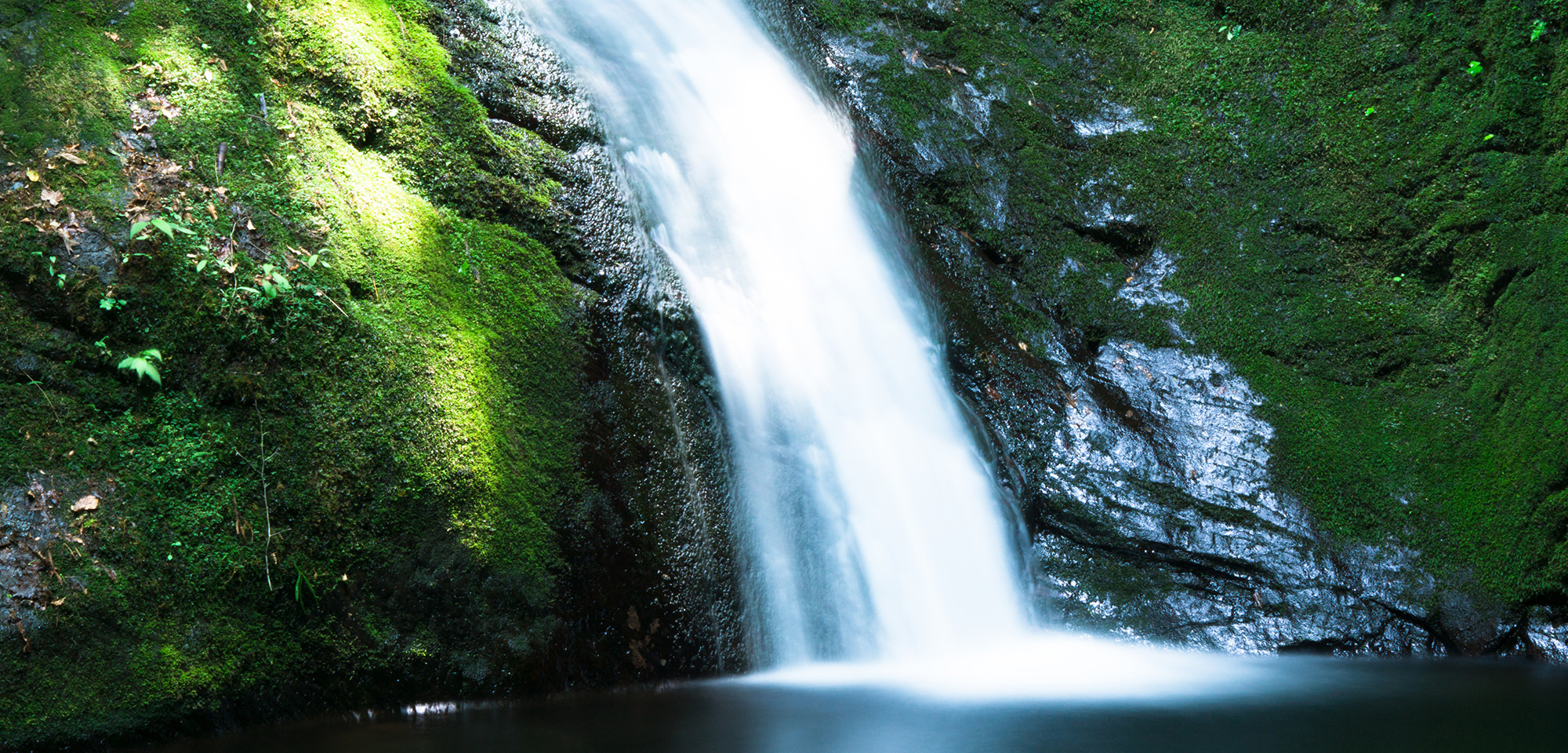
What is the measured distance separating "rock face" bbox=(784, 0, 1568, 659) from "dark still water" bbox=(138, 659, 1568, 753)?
112 centimetres

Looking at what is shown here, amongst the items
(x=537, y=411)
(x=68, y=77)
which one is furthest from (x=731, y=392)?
(x=68, y=77)

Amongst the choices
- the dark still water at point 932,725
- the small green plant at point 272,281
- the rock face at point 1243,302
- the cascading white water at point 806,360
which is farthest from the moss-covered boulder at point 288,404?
the rock face at point 1243,302

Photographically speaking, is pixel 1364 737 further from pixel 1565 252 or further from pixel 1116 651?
pixel 1565 252

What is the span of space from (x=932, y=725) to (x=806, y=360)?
2.17 metres

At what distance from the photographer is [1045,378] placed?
225 inches

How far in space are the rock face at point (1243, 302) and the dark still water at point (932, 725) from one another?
112cm

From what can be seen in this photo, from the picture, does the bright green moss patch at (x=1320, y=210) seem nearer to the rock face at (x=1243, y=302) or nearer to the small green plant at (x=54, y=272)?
the rock face at (x=1243, y=302)

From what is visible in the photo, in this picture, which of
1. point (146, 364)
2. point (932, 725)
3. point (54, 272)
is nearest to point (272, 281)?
point (146, 364)

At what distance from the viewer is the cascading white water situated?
4.35m

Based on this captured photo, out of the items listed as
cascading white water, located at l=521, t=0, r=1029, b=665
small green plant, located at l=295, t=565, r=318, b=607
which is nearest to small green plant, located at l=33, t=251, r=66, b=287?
small green plant, located at l=295, t=565, r=318, b=607

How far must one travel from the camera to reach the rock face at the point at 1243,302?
5.07 m

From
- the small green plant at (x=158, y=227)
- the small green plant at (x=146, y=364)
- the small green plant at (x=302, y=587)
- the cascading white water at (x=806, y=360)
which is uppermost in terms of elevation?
the cascading white water at (x=806, y=360)

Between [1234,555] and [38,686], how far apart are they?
5.59 m

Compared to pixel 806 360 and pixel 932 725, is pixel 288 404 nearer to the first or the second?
pixel 806 360
